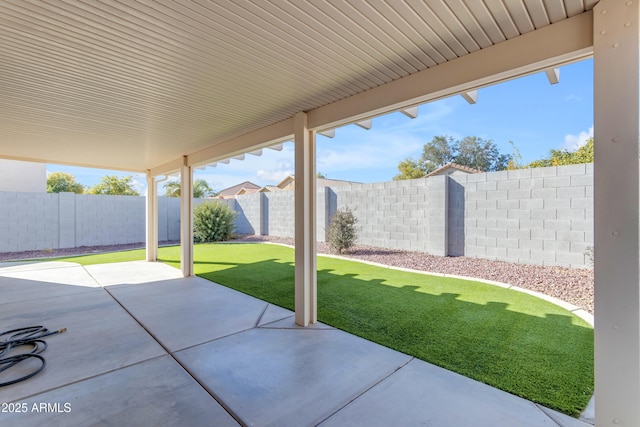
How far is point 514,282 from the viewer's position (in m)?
5.29

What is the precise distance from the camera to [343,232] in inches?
340

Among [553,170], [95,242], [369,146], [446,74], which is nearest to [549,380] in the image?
[446,74]

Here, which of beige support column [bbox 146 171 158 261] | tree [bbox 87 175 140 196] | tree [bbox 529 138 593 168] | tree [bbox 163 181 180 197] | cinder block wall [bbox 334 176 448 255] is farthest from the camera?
tree [bbox 163 181 180 197]

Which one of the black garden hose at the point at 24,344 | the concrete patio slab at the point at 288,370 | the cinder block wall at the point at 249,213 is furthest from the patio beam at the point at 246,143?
the cinder block wall at the point at 249,213

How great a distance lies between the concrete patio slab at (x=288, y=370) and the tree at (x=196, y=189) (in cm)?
2304

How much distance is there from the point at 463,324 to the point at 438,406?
165cm

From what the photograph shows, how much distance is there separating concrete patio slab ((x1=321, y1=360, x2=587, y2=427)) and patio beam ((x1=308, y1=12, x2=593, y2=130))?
2.48 m

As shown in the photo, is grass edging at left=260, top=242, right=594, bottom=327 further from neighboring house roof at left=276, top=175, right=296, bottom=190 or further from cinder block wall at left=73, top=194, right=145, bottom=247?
neighboring house roof at left=276, top=175, right=296, bottom=190

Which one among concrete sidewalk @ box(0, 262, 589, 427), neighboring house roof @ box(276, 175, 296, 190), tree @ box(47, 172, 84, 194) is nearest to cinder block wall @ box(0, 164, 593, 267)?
concrete sidewalk @ box(0, 262, 589, 427)

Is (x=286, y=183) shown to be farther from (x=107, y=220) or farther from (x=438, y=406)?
(x=438, y=406)

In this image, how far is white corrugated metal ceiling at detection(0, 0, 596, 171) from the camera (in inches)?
74.2

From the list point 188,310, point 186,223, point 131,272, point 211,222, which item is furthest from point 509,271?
point 211,222

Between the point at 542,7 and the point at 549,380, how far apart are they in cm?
276

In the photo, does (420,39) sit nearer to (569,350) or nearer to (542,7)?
(542,7)
